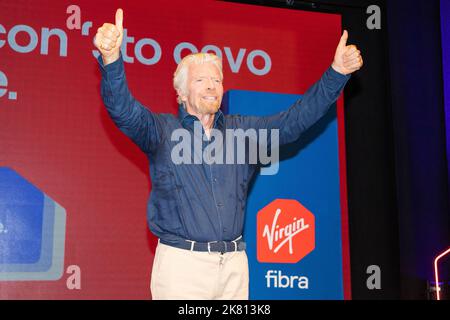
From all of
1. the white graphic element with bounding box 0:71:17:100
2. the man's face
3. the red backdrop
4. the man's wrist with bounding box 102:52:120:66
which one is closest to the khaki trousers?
the man's face

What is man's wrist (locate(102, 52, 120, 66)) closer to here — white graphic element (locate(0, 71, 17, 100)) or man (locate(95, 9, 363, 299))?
man (locate(95, 9, 363, 299))

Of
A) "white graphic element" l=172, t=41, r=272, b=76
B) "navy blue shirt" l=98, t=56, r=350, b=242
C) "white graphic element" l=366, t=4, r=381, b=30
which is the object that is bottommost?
"navy blue shirt" l=98, t=56, r=350, b=242

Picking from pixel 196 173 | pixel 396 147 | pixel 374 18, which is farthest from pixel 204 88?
pixel 374 18

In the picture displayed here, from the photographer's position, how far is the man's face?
7.59ft

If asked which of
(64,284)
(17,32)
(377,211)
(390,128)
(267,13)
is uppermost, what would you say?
(267,13)

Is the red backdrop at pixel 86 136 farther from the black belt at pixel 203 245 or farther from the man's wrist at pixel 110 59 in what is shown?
the man's wrist at pixel 110 59

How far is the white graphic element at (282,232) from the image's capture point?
345 centimetres

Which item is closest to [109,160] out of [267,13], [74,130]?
[74,130]

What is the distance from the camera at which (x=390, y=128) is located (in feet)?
14.2

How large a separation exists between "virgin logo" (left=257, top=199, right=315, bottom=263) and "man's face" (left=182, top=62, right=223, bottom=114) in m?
1.27

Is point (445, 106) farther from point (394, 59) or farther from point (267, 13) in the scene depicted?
point (267, 13)
